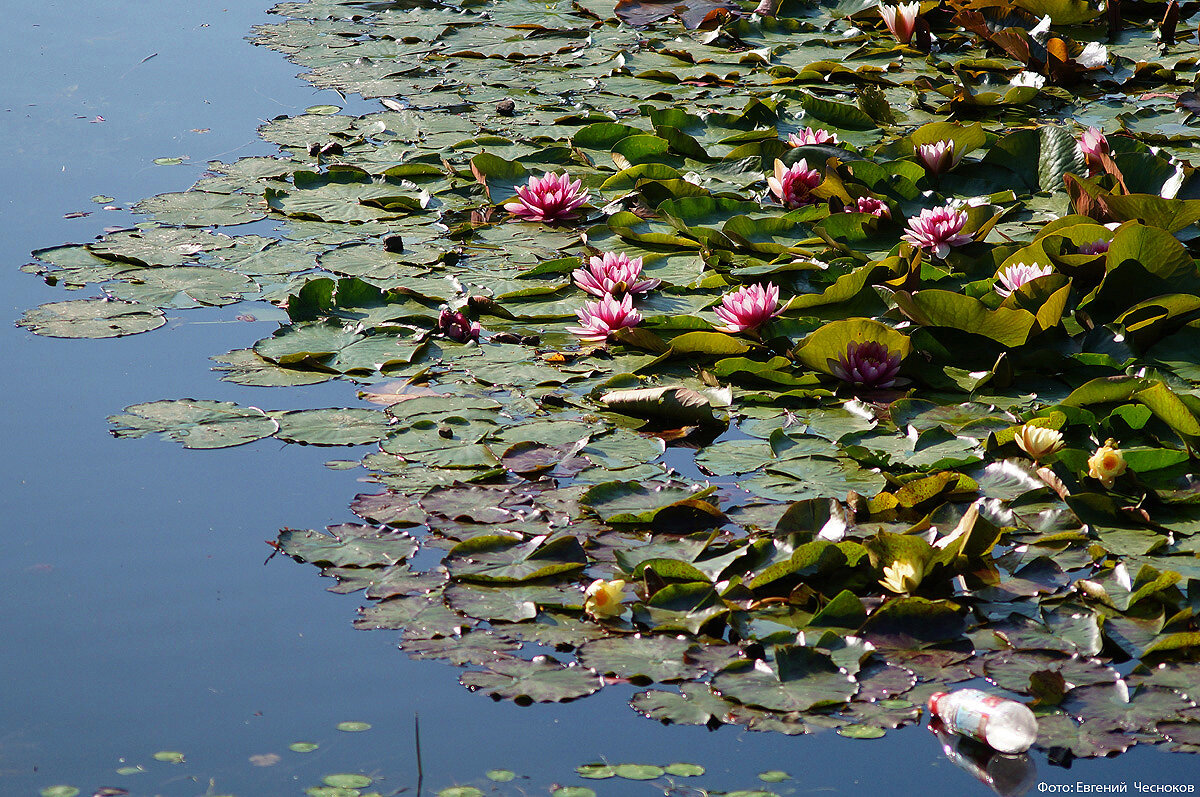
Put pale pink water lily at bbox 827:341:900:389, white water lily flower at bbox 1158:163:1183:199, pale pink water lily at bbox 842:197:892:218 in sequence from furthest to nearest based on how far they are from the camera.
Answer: pale pink water lily at bbox 842:197:892:218 → white water lily flower at bbox 1158:163:1183:199 → pale pink water lily at bbox 827:341:900:389

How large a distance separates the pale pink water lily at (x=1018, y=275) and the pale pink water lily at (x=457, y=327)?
1486 millimetres

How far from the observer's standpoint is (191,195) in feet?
13.8

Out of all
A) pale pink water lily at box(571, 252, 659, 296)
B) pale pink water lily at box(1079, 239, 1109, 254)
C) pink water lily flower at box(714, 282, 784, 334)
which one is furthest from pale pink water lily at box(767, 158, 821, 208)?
pale pink water lily at box(1079, 239, 1109, 254)

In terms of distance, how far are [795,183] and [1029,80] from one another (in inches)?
73.9

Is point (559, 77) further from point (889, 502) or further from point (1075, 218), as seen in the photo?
point (889, 502)

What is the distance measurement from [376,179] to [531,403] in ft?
5.83

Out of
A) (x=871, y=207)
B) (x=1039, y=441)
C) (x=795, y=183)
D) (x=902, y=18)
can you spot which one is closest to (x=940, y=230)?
(x=871, y=207)

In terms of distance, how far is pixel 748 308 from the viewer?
3033 millimetres

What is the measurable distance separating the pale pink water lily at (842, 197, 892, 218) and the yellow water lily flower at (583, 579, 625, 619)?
2.00 m

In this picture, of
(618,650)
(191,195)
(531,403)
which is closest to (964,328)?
(531,403)

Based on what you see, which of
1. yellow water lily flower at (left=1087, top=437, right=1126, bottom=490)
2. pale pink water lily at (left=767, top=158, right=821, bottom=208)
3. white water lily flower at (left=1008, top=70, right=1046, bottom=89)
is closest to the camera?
yellow water lily flower at (left=1087, top=437, right=1126, bottom=490)

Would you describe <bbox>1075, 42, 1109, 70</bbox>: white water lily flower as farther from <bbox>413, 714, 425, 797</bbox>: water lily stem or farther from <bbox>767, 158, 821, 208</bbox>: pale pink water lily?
<bbox>413, 714, 425, 797</bbox>: water lily stem

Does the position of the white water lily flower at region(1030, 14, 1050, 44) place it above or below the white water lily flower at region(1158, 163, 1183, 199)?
above

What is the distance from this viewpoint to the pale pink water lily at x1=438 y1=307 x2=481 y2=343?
10.5 feet
